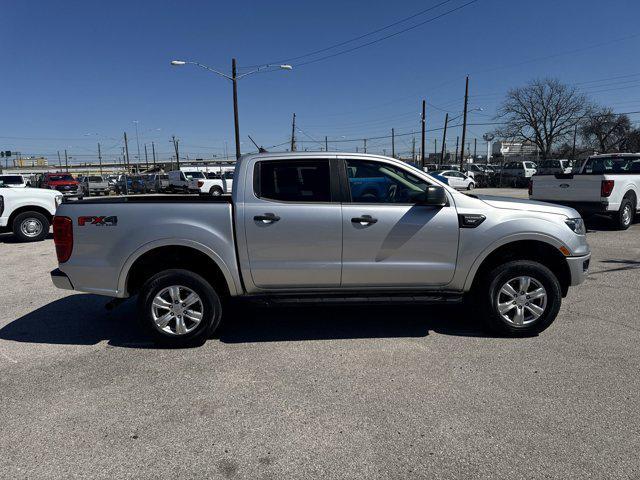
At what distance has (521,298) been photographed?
4.60 metres

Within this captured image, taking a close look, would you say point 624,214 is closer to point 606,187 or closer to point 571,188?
point 606,187

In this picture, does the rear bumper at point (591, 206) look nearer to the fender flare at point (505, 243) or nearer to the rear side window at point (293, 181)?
the fender flare at point (505, 243)

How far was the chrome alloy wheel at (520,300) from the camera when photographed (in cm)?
460

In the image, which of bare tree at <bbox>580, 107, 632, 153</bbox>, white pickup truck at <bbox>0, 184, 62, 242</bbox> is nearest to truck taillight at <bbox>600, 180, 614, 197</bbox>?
white pickup truck at <bbox>0, 184, 62, 242</bbox>

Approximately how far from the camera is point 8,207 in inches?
433

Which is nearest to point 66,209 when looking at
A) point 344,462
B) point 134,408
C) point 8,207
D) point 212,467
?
point 134,408

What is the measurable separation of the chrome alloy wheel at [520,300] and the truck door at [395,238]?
0.59m

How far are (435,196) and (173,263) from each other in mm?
2628

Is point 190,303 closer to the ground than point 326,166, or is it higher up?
closer to the ground

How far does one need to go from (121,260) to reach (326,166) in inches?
84.5

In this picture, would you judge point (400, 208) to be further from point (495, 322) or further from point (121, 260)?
point (121, 260)

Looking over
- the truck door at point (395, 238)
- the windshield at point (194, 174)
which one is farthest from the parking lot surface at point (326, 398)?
the windshield at point (194, 174)

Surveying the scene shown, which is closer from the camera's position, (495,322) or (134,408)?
(134,408)

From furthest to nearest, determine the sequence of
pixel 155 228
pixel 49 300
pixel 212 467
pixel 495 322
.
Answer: pixel 49 300, pixel 495 322, pixel 155 228, pixel 212 467
